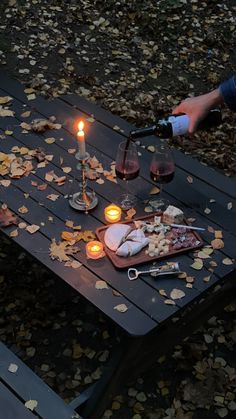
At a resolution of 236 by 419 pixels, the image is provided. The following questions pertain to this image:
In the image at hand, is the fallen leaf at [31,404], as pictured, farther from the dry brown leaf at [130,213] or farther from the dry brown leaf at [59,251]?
the dry brown leaf at [130,213]

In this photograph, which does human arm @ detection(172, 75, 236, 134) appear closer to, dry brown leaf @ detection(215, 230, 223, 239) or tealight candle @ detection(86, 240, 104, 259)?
dry brown leaf @ detection(215, 230, 223, 239)

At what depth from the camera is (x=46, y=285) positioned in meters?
3.51

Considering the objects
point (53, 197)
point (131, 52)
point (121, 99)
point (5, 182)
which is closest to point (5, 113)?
point (5, 182)

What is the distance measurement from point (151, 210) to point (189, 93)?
97.8 inches

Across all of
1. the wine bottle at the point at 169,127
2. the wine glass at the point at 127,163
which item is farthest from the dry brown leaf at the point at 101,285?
the wine bottle at the point at 169,127

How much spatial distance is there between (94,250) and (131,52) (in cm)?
332

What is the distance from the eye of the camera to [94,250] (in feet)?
8.33

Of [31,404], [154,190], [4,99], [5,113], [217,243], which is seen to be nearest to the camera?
[31,404]

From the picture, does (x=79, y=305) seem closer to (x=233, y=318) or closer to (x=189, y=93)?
(x=233, y=318)

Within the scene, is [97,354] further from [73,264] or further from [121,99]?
[121,99]

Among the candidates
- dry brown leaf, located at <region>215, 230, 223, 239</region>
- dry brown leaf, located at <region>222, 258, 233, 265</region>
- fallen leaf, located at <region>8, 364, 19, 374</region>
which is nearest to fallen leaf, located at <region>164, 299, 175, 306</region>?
dry brown leaf, located at <region>222, 258, 233, 265</region>

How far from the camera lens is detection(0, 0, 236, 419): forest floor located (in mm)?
3096

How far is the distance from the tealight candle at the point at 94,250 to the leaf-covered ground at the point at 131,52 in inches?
80.1

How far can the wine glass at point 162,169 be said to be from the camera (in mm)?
2732
